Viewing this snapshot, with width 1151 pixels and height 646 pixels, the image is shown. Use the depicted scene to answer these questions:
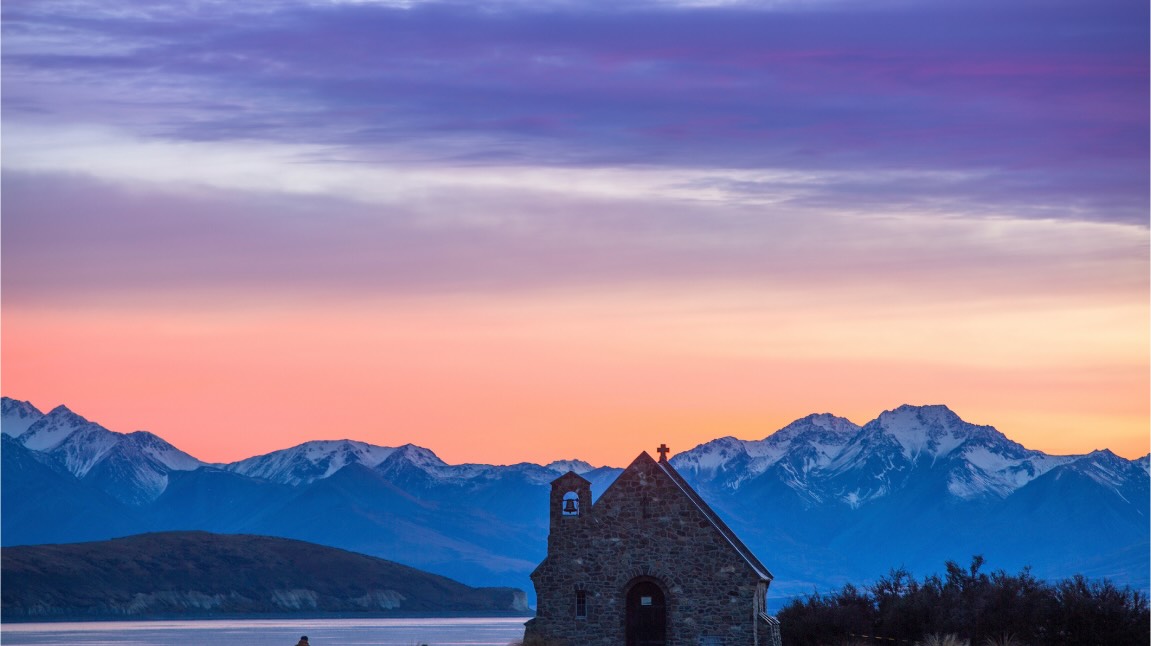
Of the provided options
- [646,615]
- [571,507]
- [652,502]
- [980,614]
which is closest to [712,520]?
[652,502]

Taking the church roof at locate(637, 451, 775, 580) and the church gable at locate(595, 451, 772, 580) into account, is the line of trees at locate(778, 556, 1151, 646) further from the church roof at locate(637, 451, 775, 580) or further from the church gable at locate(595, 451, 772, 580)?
the church gable at locate(595, 451, 772, 580)

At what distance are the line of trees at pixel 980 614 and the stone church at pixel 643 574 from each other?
409 centimetres

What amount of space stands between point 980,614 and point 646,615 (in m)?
11.0

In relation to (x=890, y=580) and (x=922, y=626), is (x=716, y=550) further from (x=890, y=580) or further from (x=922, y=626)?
(x=890, y=580)

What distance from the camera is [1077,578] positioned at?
56250mm

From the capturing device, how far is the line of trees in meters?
52.4

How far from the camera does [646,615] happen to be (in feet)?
186

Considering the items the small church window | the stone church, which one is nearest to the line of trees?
the stone church

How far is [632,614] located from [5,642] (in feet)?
346

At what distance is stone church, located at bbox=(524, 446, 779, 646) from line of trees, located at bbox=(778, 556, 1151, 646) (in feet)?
13.4

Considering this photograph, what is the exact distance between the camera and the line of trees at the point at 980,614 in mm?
52406

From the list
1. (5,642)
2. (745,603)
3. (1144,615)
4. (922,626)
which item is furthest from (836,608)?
(5,642)

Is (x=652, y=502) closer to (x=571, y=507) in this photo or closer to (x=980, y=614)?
(x=571, y=507)

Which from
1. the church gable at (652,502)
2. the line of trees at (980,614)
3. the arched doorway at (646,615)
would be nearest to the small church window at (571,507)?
the church gable at (652,502)
